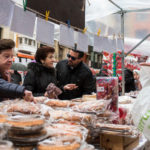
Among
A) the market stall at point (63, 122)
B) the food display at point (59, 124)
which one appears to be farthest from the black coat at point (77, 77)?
the food display at point (59, 124)

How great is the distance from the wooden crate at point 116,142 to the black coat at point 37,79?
172cm

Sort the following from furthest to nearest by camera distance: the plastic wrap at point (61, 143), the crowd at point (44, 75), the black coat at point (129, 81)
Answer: the black coat at point (129, 81) → the crowd at point (44, 75) → the plastic wrap at point (61, 143)

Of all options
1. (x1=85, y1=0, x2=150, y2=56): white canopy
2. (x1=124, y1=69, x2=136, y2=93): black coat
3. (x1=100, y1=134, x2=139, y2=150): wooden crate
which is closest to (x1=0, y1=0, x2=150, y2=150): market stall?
(x1=100, y1=134, x2=139, y2=150): wooden crate

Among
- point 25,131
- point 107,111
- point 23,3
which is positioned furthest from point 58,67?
point 25,131

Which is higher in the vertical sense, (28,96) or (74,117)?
(28,96)

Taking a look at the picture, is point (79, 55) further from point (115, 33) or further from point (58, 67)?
point (115, 33)

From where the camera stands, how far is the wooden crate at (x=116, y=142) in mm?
1372

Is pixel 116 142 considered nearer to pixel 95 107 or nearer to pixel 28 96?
pixel 95 107

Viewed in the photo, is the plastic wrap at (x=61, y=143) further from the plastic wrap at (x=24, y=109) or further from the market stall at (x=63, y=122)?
the plastic wrap at (x=24, y=109)

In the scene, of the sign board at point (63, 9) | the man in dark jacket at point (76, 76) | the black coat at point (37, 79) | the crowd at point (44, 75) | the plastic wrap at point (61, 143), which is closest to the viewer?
the plastic wrap at point (61, 143)

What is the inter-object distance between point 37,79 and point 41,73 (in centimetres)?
14

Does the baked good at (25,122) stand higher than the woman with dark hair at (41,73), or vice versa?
the woman with dark hair at (41,73)

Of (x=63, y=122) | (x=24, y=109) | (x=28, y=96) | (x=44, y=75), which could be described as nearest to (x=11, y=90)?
(x=28, y=96)

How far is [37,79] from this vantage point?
306cm
